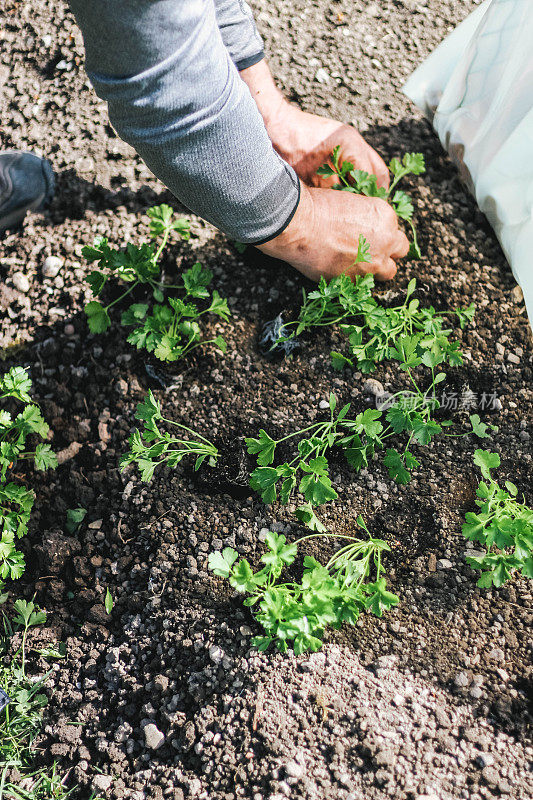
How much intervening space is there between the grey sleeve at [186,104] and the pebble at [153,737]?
56.8 inches

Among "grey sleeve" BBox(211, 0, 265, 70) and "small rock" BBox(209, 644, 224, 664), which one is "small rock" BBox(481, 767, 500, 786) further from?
"grey sleeve" BBox(211, 0, 265, 70)

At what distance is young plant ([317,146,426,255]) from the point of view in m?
2.04

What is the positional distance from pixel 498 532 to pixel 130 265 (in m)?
1.41

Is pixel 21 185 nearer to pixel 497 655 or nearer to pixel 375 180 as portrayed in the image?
pixel 375 180

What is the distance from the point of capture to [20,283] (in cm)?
224

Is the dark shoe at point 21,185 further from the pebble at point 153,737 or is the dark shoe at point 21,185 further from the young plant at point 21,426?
the pebble at point 153,737

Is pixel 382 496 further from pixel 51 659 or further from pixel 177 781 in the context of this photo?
pixel 51 659

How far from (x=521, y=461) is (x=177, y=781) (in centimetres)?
141

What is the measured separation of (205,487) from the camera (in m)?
1.92

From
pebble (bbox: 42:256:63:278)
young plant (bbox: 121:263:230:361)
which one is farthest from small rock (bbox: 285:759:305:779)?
pebble (bbox: 42:256:63:278)

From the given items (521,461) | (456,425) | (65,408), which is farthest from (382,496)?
(65,408)

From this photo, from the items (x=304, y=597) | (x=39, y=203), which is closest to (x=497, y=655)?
(x=304, y=597)

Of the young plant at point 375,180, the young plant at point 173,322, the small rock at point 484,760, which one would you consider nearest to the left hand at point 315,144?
the young plant at point 375,180

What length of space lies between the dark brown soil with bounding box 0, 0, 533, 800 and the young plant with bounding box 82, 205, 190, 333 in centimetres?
14
